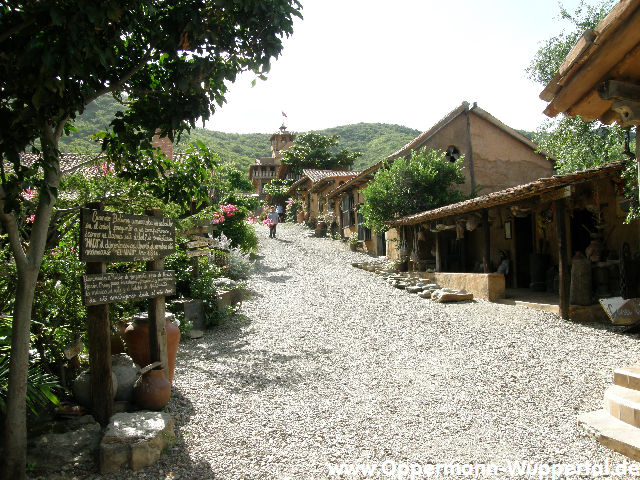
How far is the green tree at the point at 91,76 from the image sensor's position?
262 cm

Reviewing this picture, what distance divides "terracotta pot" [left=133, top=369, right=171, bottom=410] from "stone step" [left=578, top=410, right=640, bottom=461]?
3.68m

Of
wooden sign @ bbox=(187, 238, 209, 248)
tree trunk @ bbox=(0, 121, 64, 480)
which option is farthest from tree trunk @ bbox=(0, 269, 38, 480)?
wooden sign @ bbox=(187, 238, 209, 248)

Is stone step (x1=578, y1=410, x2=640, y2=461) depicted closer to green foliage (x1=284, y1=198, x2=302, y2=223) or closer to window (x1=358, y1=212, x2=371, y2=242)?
window (x1=358, y1=212, x2=371, y2=242)

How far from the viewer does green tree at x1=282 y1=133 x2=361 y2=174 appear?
34.5 metres

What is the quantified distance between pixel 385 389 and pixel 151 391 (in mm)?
2415

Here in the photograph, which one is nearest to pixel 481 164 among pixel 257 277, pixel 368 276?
pixel 368 276

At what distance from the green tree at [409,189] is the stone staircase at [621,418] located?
1190 cm

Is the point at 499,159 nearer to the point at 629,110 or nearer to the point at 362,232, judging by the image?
the point at 362,232

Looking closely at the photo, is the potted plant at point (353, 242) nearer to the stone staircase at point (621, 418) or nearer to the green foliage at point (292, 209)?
the green foliage at point (292, 209)

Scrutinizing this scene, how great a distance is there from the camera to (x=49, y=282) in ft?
14.4

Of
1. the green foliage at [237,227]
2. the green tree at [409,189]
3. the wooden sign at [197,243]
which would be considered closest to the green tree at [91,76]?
the wooden sign at [197,243]

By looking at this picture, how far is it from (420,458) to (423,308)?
6300mm

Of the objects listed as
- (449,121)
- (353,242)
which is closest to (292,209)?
(353,242)

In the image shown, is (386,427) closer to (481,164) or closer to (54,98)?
(54,98)
